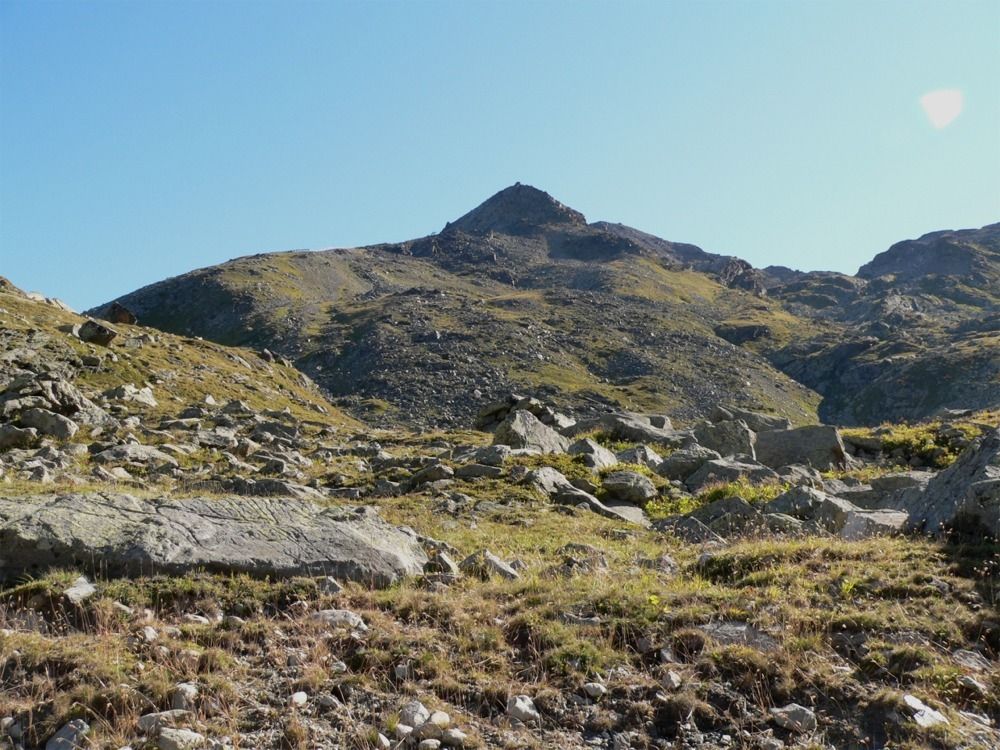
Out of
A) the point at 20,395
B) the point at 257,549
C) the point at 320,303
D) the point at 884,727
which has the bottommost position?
the point at 884,727

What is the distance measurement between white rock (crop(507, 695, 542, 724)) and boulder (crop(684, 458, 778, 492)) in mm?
14108

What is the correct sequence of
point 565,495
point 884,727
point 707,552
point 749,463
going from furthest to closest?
point 749,463, point 565,495, point 707,552, point 884,727

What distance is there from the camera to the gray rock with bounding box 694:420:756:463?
26.6 m

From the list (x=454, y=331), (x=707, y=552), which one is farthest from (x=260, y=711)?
(x=454, y=331)

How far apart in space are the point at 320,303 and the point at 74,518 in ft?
557

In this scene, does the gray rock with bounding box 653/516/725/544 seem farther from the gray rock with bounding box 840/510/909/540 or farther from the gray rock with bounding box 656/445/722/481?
the gray rock with bounding box 656/445/722/481

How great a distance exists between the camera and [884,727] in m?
7.16

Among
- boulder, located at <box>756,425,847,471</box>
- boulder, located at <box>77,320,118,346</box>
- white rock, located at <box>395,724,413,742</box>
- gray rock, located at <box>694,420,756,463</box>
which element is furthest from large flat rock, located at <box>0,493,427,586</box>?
boulder, located at <box>77,320,118,346</box>

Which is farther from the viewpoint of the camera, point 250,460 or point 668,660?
point 250,460

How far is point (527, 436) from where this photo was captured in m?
→ 27.1

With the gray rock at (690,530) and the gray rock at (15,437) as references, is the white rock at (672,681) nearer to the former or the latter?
the gray rock at (690,530)

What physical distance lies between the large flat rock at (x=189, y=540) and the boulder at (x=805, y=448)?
17.8 meters

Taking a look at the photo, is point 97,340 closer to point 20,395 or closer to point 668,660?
point 20,395

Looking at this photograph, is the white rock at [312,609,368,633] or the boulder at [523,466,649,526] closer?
the white rock at [312,609,368,633]
